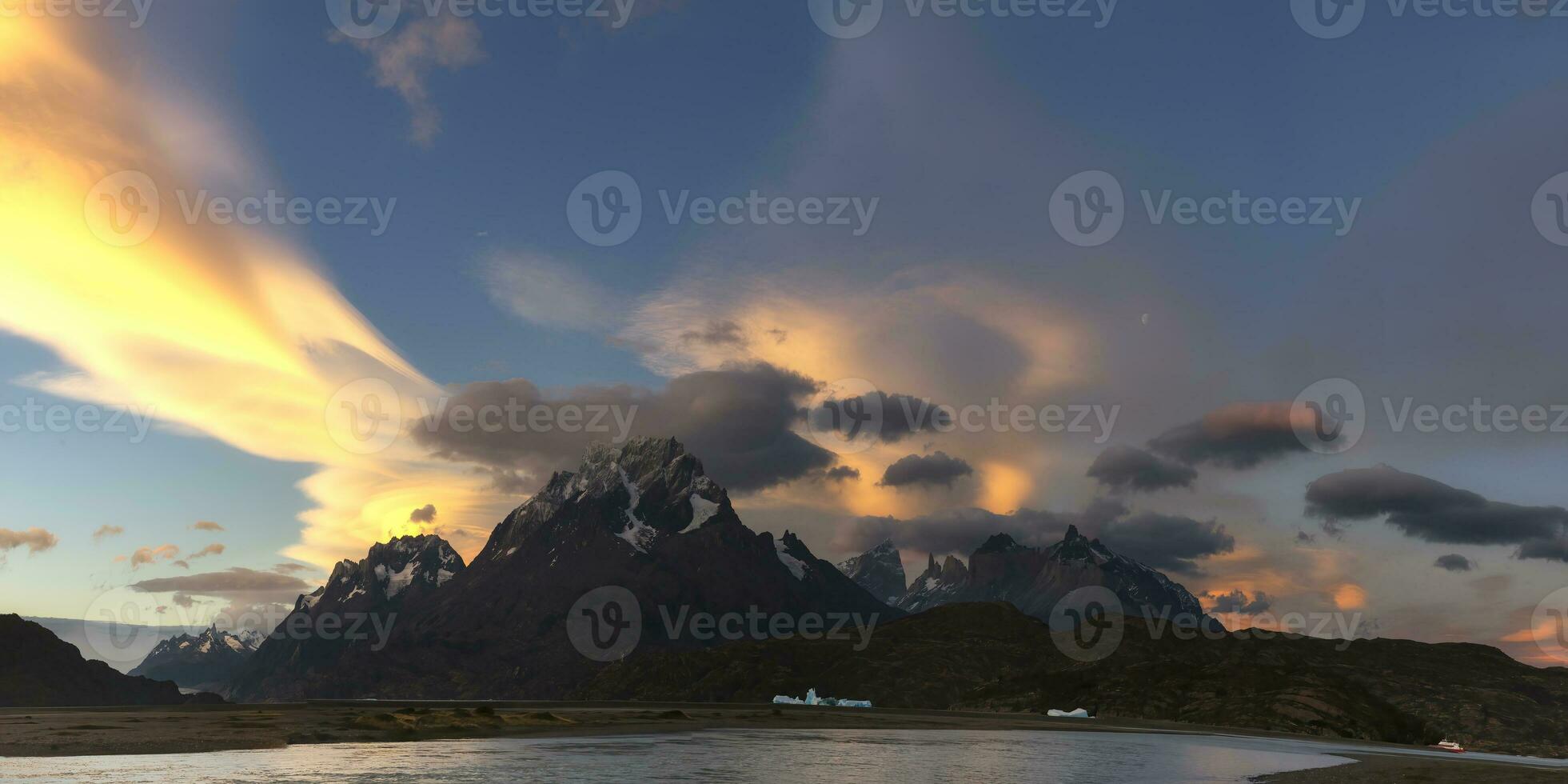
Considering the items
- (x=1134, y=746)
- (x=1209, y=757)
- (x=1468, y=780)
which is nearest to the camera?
(x=1468, y=780)

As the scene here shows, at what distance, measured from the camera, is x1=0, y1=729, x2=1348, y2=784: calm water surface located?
3223 inches

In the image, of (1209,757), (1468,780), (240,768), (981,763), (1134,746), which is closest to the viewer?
(240,768)

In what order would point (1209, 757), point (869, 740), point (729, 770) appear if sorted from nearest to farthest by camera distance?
point (729, 770)
point (1209, 757)
point (869, 740)

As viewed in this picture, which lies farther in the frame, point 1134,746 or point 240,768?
point 1134,746

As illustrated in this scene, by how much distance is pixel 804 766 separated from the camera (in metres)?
103

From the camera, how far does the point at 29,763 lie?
89.9m

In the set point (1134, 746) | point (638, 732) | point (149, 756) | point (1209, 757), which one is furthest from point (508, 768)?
point (1134, 746)

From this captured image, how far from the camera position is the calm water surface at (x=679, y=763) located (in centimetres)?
8188

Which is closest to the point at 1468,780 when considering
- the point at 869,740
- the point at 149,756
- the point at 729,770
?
the point at 729,770

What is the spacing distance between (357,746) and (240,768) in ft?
120

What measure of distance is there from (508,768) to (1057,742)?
122 meters

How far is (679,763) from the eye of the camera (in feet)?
331

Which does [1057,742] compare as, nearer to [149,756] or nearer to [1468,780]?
[1468,780]

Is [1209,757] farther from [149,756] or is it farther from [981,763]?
[149,756]
